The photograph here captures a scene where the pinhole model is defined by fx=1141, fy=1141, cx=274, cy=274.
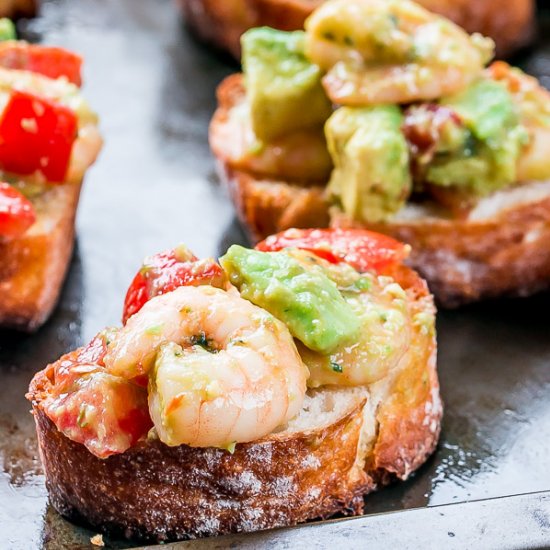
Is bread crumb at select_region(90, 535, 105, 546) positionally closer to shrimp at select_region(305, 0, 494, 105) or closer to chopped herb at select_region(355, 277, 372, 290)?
chopped herb at select_region(355, 277, 372, 290)

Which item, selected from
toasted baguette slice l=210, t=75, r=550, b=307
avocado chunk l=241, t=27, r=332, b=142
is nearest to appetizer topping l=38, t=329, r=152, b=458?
toasted baguette slice l=210, t=75, r=550, b=307

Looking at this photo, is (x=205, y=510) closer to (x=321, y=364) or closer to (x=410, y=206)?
(x=321, y=364)

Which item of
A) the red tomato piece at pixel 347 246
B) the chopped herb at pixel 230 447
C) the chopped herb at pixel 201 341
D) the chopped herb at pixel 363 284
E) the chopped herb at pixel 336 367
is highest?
the chopped herb at pixel 201 341

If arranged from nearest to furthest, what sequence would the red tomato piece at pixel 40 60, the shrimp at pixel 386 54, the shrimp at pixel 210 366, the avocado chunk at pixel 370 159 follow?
the shrimp at pixel 210 366 < the avocado chunk at pixel 370 159 < the shrimp at pixel 386 54 < the red tomato piece at pixel 40 60

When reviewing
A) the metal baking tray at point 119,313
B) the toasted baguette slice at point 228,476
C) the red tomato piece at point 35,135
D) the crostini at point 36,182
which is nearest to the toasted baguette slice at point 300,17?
the metal baking tray at point 119,313

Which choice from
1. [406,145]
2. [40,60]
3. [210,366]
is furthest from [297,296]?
[40,60]

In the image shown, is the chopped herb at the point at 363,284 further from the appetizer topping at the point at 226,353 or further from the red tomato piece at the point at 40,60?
the red tomato piece at the point at 40,60

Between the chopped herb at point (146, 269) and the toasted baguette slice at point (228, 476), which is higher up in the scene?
the chopped herb at point (146, 269)

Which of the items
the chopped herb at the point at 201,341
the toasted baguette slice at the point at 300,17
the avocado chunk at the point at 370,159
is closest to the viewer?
the chopped herb at the point at 201,341

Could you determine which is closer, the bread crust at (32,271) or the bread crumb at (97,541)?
the bread crumb at (97,541)

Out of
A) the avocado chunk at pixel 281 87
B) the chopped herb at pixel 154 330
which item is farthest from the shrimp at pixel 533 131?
the chopped herb at pixel 154 330
